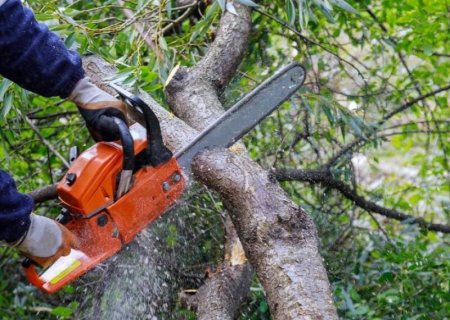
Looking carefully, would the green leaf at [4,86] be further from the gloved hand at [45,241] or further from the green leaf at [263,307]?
the green leaf at [263,307]

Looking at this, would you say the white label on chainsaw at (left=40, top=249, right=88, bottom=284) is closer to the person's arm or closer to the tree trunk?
the person's arm

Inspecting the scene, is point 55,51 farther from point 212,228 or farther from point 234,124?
point 212,228

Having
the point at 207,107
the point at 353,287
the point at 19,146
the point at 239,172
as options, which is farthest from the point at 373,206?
the point at 19,146

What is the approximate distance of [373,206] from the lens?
378 centimetres

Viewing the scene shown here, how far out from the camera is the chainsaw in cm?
246

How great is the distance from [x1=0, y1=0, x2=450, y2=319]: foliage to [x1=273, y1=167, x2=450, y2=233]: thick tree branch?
0.16 feet

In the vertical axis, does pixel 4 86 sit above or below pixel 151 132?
below

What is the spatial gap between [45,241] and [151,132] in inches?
20.6

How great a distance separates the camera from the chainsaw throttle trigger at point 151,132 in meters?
2.45

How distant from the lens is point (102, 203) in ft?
8.13

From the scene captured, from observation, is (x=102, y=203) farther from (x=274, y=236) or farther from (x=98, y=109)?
(x=274, y=236)

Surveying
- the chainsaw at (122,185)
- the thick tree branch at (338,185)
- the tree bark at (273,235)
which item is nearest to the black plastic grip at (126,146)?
the chainsaw at (122,185)

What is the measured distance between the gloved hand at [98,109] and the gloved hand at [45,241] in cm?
37

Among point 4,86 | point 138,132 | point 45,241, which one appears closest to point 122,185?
point 138,132
